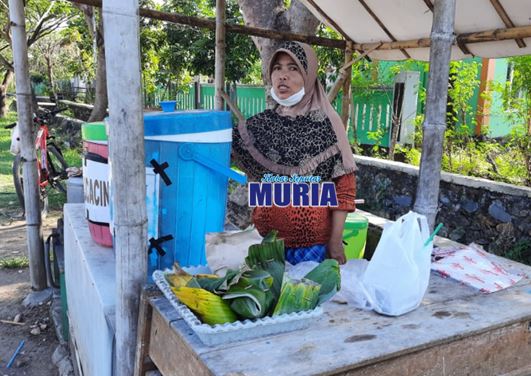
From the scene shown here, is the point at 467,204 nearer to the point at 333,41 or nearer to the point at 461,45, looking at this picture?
the point at 461,45

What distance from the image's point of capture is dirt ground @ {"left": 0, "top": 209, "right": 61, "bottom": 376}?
3.12 m

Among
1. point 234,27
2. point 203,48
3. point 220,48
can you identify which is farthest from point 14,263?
point 203,48

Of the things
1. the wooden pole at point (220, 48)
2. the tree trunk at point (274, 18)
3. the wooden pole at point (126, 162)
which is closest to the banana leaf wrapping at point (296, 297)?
the wooden pole at point (126, 162)

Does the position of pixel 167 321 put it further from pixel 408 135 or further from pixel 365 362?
pixel 408 135

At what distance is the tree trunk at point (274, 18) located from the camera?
14.9ft

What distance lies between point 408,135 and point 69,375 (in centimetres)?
579

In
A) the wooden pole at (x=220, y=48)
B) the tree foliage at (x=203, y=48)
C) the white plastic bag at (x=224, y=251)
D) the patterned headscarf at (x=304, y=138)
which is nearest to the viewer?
the white plastic bag at (x=224, y=251)

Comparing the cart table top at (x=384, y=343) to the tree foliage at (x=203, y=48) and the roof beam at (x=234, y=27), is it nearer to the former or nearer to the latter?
the roof beam at (x=234, y=27)

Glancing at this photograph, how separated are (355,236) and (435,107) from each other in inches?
49.4

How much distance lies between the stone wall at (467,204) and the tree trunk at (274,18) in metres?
1.73

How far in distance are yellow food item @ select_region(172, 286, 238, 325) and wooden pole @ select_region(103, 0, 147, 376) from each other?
296 millimetres

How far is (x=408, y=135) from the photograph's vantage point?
24.0 ft

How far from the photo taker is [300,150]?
202 centimetres

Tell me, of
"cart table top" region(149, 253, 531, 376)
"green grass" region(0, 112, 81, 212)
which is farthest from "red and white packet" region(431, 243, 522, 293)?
"green grass" region(0, 112, 81, 212)
